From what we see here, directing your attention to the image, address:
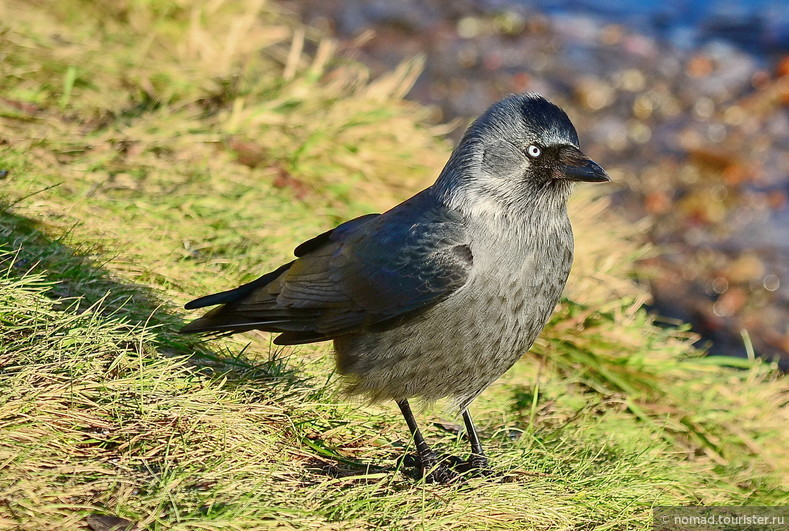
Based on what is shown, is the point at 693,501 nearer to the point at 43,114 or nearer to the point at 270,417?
the point at 270,417

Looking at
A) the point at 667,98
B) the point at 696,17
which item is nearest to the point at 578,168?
the point at 667,98

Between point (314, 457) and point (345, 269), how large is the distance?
0.73 meters

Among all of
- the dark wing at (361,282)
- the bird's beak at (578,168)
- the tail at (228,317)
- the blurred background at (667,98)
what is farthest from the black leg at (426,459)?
the blurred background at (667,98)

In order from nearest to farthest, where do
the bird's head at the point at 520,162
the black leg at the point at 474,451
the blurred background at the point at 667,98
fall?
the black leg at the point at 474,451 < the bird's head at the point at 520,162 < the blurred background at the point at 667,98

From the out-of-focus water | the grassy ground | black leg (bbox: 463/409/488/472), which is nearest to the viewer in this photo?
the grassy ground

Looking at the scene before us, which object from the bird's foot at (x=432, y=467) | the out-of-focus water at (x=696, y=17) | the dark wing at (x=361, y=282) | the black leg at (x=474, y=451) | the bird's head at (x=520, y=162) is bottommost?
the bird's foot at (x=432, y=467)

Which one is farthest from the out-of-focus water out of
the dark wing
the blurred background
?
the dark wing

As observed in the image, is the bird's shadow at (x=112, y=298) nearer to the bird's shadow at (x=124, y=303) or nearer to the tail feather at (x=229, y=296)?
the bird's shadow at (x=124, y=303)

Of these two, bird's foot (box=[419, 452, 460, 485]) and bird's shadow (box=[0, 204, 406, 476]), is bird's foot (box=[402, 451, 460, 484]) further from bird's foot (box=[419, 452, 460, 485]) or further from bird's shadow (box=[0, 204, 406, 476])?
bird's shadow (box=[0, 204, 406, 476])

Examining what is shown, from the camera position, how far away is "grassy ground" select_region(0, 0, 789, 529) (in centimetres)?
277

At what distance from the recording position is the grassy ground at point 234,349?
2766 mm

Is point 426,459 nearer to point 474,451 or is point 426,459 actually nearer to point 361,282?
point 474,451

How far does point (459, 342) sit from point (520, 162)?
745mm

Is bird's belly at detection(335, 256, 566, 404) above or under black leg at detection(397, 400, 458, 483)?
above
